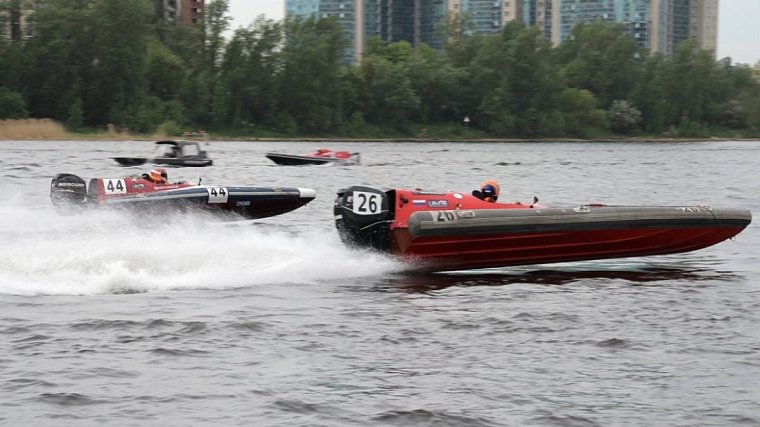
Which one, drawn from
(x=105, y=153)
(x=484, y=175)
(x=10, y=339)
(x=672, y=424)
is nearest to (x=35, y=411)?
(x=10, y=339)

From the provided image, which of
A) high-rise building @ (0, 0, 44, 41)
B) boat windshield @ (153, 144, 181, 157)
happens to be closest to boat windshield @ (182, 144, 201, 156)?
boat windshield @ (153, 144, 181, 157)

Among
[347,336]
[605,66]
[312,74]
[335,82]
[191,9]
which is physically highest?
[191,9]

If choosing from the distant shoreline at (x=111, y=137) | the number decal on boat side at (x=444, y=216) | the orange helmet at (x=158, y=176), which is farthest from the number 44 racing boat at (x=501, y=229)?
the distant shoreline at (x=111, y=137)

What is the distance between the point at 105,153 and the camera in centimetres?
5672

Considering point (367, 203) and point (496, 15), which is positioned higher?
point (496, 15)

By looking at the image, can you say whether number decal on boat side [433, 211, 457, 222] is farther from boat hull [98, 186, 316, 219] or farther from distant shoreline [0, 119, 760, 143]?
distant shoreline [0, 119, 760, 143]

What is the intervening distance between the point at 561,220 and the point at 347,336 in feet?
14.8

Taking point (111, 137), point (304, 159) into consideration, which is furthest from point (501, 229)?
point (111, 137)

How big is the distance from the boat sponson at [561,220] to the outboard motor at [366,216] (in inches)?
16.9

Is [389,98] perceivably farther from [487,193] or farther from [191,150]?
[487,193]

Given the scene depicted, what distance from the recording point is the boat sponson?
1419 cm

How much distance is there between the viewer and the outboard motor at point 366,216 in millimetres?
14461

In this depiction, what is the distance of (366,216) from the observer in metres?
14.5

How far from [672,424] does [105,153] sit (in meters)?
50.9
